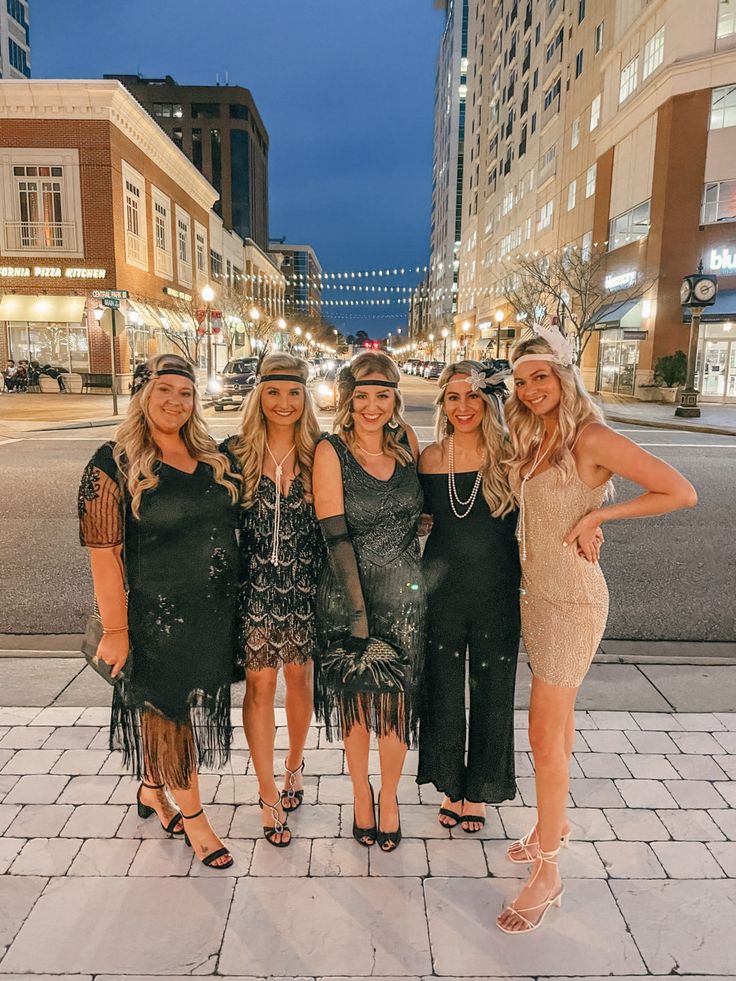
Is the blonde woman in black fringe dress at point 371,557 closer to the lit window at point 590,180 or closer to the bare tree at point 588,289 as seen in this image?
the bare tree at point 588,289

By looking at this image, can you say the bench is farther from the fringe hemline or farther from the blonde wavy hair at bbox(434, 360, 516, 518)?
the blonde wavy hair at bbox(434, 360, 516, 518)

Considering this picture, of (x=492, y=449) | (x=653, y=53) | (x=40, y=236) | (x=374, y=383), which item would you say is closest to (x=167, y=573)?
(x=374, y=383)

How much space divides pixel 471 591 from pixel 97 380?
31.2 metres

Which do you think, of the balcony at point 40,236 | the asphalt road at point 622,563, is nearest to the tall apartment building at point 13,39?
the balcony at point 40,236

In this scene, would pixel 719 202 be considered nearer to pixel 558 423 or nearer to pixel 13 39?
pixel 558 423

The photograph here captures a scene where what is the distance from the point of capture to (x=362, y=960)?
2.46m

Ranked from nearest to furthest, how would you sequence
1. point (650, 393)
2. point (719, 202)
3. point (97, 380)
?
1. point (719, 202)
2. point (650, 393)
3. point (97, 380)

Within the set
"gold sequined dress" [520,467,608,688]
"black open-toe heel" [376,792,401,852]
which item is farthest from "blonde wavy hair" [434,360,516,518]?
"black open-toe heel" [376,792,401,852]

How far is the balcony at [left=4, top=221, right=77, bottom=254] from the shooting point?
30281 mm

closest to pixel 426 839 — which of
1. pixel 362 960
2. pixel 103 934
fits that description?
pixel 362 960

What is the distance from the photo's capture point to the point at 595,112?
3812 centimetres

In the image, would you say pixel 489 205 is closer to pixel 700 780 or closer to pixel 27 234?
pixel 27 234

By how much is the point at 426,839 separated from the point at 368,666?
0.89 m

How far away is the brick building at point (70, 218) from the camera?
2925 cm
